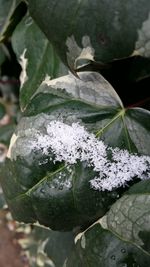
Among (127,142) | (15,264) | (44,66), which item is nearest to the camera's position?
(127,142)

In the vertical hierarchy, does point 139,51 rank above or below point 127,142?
above

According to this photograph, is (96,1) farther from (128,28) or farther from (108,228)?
(108,228)

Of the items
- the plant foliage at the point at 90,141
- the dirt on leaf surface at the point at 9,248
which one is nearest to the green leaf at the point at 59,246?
the plant foliage at the point at 90,141

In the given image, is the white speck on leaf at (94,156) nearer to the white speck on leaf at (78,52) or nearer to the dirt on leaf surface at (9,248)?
the white speck on leaf at (78,52)

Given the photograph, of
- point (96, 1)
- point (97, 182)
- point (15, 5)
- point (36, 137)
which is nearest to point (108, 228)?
point (97, 182)

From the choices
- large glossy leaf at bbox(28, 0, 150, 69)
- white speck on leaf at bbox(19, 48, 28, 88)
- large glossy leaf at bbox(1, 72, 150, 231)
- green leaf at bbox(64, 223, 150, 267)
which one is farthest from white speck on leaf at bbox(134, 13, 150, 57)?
white speck on leaf at bbox(19, 48, 28, 88)

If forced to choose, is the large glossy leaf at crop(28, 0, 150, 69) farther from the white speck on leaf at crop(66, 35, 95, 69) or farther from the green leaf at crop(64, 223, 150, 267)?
the green leaf at crop(64, 223, 150, 267)
